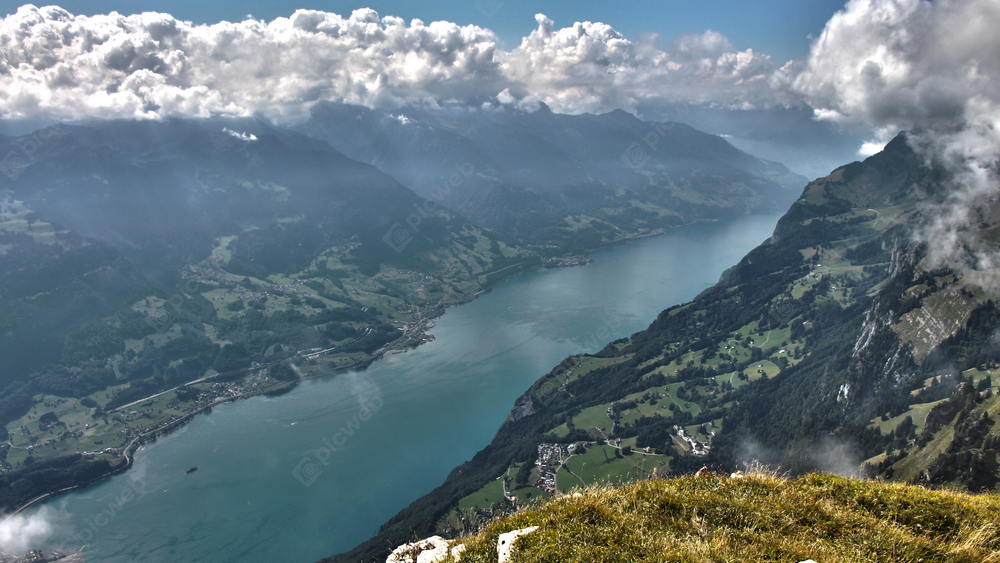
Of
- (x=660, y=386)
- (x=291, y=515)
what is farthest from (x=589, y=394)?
(x=291, y=515)

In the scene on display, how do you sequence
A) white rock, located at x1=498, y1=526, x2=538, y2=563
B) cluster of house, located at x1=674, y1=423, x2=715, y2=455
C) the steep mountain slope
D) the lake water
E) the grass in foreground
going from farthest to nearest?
cluster of house, located at x1=674, y1=423, x2=715, y2=455 → the lake water → the steep mountain slope → white rock, located at x1=498, y1=526, x2=538, y2=563 → the grass in foreground

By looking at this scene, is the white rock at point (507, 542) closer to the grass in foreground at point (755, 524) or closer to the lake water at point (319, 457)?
the grass in foreground at point (755, 524)

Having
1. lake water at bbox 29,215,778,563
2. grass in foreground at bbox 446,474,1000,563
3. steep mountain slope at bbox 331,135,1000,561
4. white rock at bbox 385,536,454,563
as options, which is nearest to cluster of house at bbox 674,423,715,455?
steep mountain slope at bbox 331,135,1000,561

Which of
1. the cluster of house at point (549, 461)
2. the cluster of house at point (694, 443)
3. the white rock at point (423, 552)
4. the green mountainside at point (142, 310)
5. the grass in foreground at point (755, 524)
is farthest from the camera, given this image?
the green mountainside at point (142, 310)

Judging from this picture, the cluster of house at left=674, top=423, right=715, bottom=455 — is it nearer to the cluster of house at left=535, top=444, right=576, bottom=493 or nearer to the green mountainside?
the cluster of house at left=535, top=444, right=576, bottom=493

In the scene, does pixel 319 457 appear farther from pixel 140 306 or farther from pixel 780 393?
pixel 140 306

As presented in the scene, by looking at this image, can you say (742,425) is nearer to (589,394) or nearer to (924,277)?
(589,394)

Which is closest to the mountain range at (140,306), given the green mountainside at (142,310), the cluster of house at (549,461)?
the green mountainside at (142,310)
